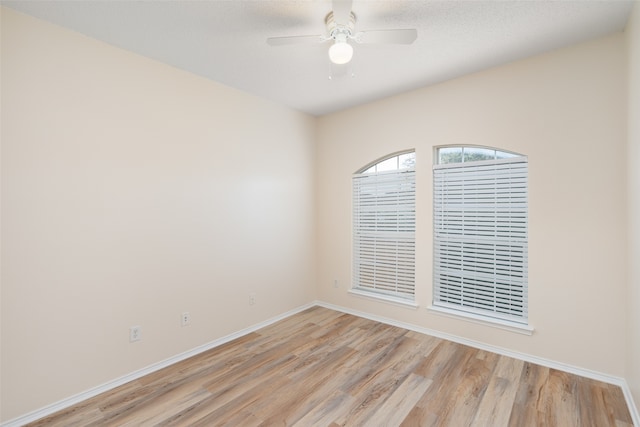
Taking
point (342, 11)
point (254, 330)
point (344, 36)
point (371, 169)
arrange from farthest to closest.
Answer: point (371, 169)
point (254, 330)
point (344, 36)
point (342, 11)

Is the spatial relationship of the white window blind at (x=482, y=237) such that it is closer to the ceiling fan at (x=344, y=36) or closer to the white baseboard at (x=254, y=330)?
the white baseboard at (x=254, y=330)

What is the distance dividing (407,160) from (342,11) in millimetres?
2104

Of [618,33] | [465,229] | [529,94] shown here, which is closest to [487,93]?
[529,94]

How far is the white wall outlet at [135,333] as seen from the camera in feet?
8.15

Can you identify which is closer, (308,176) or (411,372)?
(411,372)

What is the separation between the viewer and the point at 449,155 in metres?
3.25

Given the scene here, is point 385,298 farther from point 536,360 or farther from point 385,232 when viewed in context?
point 536,360

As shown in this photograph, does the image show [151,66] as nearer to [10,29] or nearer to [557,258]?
[10,29]

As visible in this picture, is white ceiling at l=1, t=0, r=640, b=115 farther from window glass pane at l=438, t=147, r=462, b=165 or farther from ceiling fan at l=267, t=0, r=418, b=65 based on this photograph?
window glass pane at l=438, t=147, r=462, b=165

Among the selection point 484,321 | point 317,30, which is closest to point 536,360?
point 484,321

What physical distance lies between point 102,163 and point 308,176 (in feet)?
8.04

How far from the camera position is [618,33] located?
7.54 feet

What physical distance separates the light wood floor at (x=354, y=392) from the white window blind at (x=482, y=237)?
518 millimetres

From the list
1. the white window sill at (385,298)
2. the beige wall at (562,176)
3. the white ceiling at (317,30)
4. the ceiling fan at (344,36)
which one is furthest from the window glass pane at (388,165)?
the ceiling fan at (344,36)
